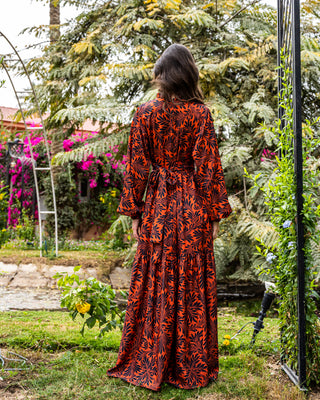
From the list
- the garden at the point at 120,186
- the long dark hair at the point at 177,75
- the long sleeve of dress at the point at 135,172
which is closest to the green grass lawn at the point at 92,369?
the garden at the point at 120,186

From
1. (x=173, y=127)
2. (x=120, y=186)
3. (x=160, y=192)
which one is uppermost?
(x=173, y=127)

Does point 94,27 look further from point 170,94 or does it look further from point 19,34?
point 170,94

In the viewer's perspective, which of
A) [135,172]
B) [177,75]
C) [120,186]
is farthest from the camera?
[120,186]

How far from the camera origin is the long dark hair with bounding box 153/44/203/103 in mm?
2268

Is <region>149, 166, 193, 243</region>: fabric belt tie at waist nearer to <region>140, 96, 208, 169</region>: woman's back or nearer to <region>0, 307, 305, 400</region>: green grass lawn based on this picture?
<region>140, 96, 208, 169</region>: woman's back

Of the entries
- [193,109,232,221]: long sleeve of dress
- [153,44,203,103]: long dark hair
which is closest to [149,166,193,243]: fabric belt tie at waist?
[193,109,232,221]: long sleeve of dress

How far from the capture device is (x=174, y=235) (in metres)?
2.30

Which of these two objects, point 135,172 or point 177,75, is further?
point 135,172

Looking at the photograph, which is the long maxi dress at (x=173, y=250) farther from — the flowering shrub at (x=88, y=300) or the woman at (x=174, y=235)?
the flowering shrub at (x=88, y=300)

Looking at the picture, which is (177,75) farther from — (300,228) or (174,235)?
(300,228)

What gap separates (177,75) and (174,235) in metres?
0.86

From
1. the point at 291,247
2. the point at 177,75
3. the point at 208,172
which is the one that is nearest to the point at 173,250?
the point at 208,172

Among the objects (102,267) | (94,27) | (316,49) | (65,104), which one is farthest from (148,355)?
(94,27)

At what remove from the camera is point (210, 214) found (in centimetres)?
236
